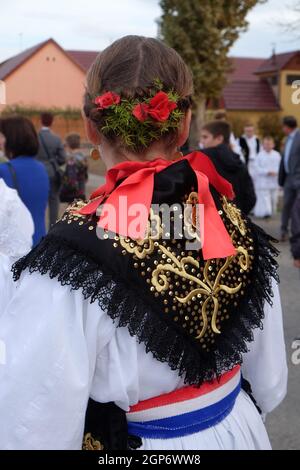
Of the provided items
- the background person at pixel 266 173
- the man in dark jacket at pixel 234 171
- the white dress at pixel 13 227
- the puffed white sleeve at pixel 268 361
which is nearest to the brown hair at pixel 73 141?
the background person at pixel 266 173

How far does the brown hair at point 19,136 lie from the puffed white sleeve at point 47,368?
3.09 metres

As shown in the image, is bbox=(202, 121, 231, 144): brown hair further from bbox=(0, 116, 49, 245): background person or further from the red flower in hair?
the red flower in hair

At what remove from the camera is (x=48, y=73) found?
90.7ft

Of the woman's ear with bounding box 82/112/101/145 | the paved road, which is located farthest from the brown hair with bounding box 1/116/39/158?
the woman's ear with bounding box 82/112/101/145

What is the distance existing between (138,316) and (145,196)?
0.88 feet

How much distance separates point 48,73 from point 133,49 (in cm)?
2754

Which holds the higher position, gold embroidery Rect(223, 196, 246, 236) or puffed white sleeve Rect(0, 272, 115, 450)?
gold embroidery Rect(223, 196, 246, 236)

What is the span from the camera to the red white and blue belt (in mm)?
1454

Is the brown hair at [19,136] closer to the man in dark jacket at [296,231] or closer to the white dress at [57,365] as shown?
the man in dark jacket at [296,231]

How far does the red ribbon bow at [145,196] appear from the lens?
137cm

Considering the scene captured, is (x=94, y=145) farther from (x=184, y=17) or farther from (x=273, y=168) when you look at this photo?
(x=184, y=17)

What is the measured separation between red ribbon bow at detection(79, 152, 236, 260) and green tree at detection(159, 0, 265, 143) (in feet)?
62.1

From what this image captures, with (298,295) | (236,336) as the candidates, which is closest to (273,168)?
(298,295)

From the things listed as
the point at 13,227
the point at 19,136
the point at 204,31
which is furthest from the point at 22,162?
the point at 204,31
